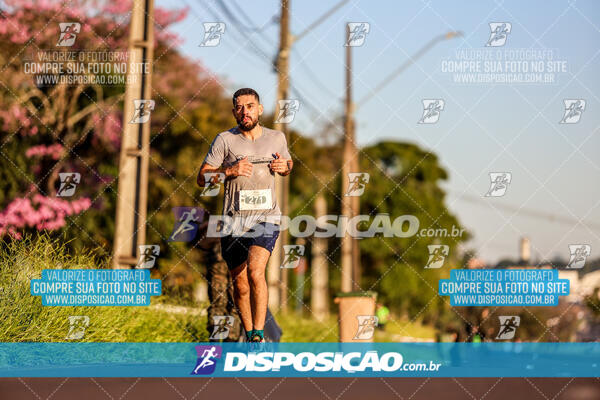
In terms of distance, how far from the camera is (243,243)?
898 centimetres

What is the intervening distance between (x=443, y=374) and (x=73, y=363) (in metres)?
4.01

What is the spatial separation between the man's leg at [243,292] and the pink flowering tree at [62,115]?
10608 millimetres

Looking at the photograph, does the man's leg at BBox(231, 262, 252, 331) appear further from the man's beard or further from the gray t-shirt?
the man's beard

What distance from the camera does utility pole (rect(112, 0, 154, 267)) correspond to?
12820mm

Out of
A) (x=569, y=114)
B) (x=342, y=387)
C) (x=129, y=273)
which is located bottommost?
(x=342, y=387)

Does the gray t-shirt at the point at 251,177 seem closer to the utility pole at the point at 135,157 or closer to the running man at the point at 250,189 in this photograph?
the running man at the point at 250,189

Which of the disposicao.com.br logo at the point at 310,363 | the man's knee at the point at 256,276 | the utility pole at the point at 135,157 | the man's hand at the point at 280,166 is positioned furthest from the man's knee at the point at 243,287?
the utility pole at the point at 135,157

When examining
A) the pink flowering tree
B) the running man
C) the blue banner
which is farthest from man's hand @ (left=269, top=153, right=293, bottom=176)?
the pink flowering tree

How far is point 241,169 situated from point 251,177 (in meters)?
0.15

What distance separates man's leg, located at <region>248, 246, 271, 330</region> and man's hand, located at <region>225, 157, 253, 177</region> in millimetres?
732

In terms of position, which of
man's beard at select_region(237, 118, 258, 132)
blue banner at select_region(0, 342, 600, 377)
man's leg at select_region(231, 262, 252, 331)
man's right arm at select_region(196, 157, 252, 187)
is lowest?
blue banner at select_region(0, 342, 600, 377)

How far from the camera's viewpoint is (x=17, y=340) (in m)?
9.61

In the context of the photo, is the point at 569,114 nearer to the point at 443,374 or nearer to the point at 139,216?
the point at 443,374

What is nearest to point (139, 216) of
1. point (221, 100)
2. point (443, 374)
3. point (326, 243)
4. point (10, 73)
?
point (443, 374)
